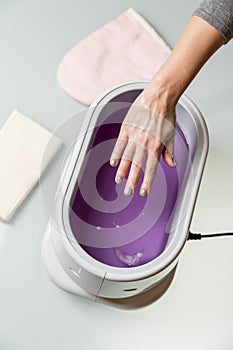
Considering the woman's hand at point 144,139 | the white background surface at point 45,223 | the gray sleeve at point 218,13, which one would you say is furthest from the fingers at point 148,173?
the white background surface at point 45,223

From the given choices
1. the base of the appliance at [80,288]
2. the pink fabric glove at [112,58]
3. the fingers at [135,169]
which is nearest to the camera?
the fingers at [135,169]

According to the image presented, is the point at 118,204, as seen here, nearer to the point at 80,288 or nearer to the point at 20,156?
the point at 80,288

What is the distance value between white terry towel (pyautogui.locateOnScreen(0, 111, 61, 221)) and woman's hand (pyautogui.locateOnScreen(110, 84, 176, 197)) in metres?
0.31

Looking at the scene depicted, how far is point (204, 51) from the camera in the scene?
902 mm

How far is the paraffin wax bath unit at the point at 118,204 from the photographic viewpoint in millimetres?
878

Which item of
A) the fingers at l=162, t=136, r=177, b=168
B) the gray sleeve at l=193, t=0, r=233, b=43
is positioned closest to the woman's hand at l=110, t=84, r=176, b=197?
the fingers at l=162, t=136, r=177, b=168

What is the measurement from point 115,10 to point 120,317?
Answer: 2.35ft

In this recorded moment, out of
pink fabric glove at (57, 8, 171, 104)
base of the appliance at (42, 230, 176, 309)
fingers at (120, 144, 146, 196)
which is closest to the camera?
fingers at (120, 144, 146, 196)

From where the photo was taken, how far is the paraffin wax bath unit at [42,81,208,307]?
34.6 inches

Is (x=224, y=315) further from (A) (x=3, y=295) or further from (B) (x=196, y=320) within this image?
(A) (x=3, y=295)

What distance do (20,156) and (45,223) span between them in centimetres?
16

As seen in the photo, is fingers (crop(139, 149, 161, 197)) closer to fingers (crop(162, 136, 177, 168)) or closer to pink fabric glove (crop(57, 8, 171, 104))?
fingers (crop(162, 136, 177, 168))

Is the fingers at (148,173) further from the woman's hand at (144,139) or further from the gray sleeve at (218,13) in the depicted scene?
the gray sleeve at (218,13)

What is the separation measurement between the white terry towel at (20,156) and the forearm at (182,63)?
0.33m
